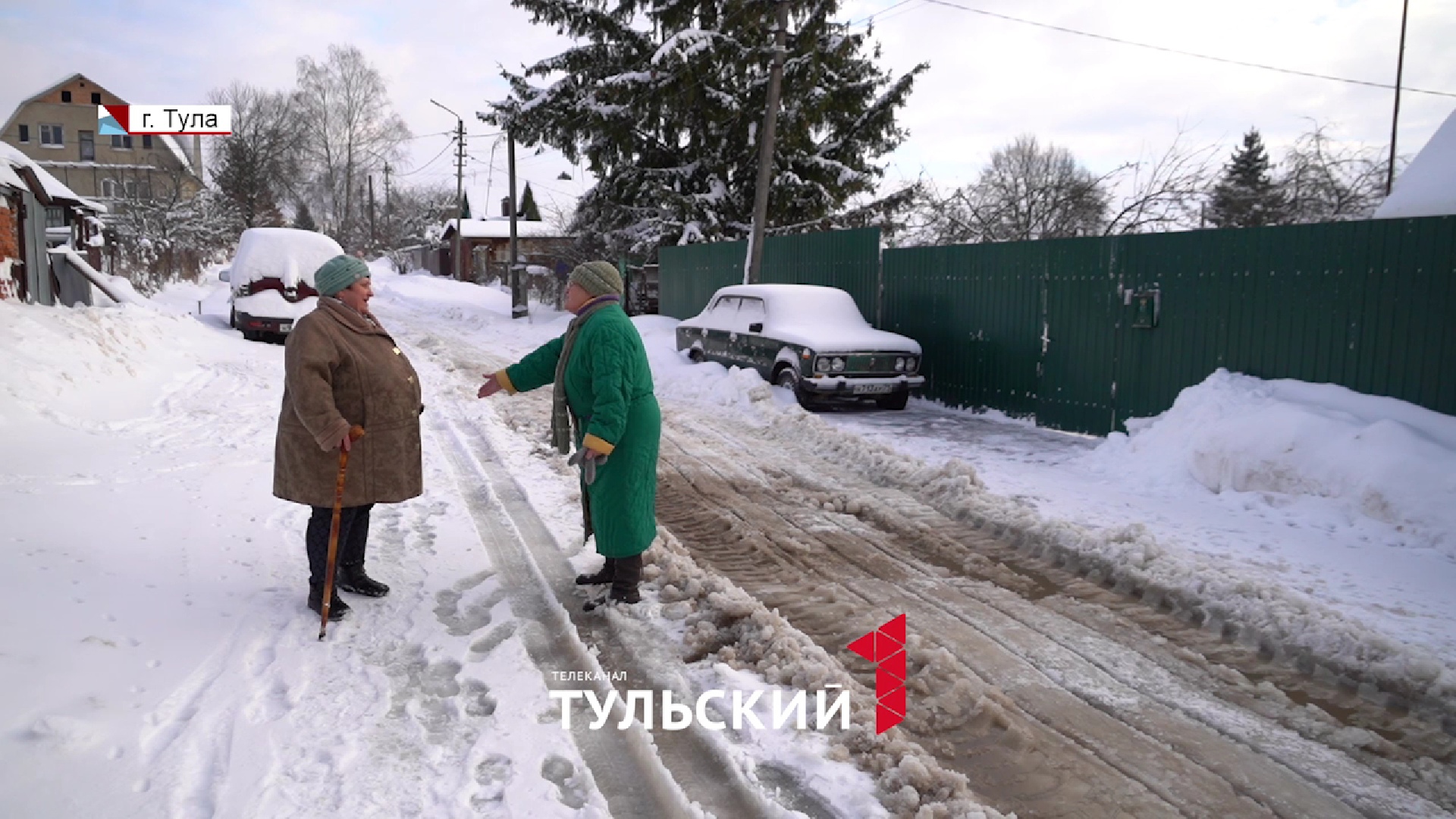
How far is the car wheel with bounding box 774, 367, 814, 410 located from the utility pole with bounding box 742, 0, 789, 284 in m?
6.10

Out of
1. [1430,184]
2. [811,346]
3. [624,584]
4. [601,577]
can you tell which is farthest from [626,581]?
[1430,184]

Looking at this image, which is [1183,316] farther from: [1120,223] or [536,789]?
[536,789]

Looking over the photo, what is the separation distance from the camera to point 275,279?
1622cm

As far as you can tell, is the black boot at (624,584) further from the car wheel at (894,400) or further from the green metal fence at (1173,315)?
the car wheel at (894,400)

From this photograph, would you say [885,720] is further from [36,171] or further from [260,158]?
[260,158]

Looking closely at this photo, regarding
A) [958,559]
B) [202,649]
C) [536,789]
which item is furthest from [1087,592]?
[202,649]

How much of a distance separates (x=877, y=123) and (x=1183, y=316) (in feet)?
50.1

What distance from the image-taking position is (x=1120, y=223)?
14039mm

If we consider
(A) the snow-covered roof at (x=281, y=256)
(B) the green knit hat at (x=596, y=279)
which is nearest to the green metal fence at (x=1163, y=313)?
(B) the green knit hat at (x=596, y=279)

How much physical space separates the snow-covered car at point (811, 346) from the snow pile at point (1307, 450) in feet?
11.5

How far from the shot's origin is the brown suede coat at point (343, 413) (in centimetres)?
406

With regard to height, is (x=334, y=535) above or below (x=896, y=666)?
above

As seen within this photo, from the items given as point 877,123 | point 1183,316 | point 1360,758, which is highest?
point 877,123

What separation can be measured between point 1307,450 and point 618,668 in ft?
18.9
